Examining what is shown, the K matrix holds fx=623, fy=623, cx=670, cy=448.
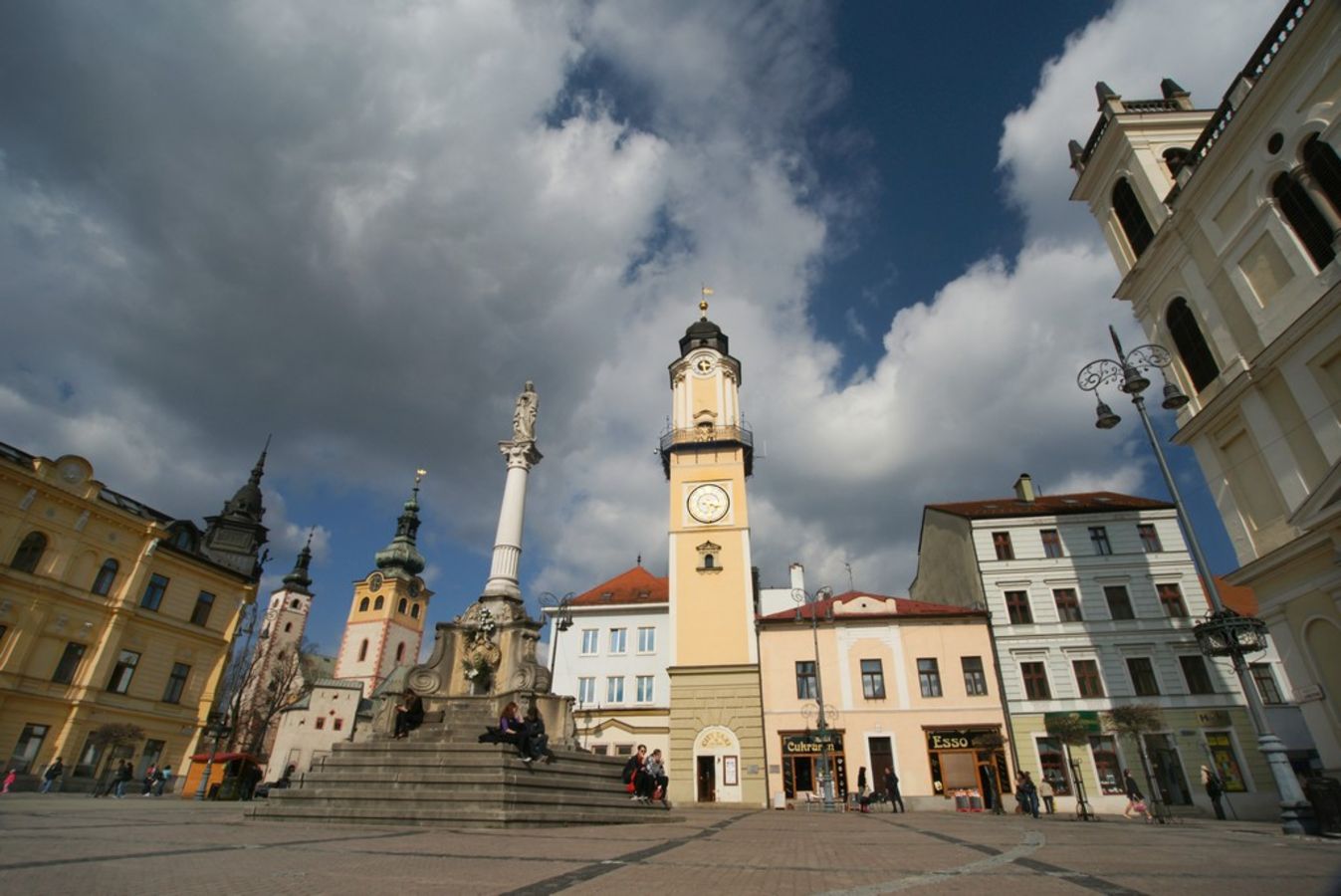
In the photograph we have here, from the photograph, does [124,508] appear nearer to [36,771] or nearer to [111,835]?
[36,771]

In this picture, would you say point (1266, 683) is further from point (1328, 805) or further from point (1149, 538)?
point (1328, 805)

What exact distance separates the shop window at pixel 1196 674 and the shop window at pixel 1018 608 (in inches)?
220

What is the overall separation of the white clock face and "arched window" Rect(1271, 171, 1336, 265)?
23.6m

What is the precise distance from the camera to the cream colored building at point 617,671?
32625mm

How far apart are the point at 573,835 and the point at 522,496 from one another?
517 inches

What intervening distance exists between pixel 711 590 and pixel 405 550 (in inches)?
2056

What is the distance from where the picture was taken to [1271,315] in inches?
603

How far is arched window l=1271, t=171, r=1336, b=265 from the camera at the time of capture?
14070mm

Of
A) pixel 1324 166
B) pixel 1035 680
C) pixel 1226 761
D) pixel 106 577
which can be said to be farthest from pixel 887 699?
pixel 106 577

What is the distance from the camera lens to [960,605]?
3152 cm

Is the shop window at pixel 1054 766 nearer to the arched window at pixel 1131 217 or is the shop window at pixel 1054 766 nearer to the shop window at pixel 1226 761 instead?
the shop window at pixel 1226 761

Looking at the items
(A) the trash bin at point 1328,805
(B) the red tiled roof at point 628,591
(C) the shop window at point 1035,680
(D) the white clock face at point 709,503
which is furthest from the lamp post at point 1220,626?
(B) the red tiled roof at point 628,591

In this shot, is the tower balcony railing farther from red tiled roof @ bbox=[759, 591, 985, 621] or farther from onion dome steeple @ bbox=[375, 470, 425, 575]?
onion dome steeple @ bbox=[375, 470, 425, 575]

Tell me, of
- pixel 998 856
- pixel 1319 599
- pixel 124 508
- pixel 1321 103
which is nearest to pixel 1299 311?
pixel 1321 103
